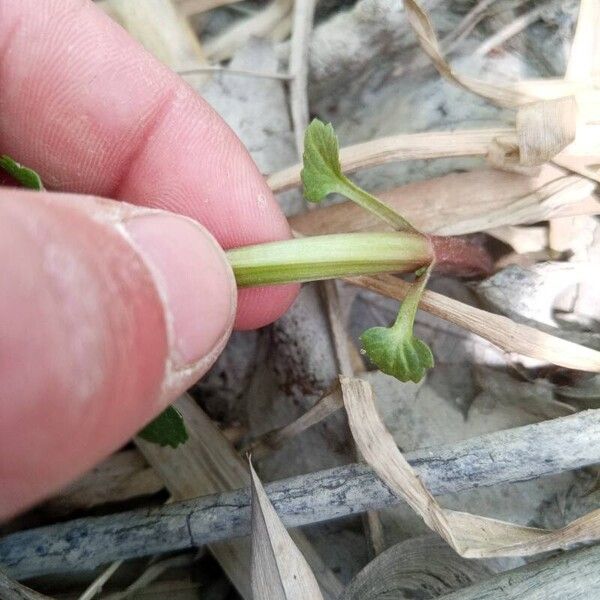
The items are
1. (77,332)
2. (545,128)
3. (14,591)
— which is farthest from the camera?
(545,128)

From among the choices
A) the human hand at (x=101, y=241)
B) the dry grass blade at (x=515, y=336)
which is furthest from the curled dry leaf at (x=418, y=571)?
the human hand at (x=101, y=241)

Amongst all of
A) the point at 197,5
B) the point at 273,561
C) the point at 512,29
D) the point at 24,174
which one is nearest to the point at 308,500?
the point at 273,561

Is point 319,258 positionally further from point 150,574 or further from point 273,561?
point 150,574

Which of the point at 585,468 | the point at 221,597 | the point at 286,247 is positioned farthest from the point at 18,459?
the point at 585,468

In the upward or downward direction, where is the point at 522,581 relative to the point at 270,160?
downward

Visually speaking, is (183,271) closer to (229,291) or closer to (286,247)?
(229,291)

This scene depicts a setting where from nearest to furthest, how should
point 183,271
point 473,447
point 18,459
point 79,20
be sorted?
point 18,459 < point 183,271 < point 473,447 < point 79,20
